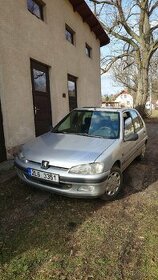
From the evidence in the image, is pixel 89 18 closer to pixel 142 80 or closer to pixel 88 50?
pixel 88 50

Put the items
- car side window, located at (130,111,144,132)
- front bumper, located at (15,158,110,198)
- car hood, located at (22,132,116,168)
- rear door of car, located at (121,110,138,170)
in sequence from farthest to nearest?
car side window, located at (130,111,144,132)
rear door of car, located at (121,110,138,170)
car hood, located at (22,132,116,168)
front bumper, located at (15,158,110,198)

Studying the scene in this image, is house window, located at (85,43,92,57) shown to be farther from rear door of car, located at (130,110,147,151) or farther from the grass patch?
the grass patch

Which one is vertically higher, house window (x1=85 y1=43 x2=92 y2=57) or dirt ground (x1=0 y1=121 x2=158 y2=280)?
house window (x1=85 y1=43 x2=92 y2=57)

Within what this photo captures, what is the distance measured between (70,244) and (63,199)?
124cm

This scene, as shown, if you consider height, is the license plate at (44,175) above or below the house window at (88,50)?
below

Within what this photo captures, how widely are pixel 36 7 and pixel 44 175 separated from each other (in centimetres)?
714

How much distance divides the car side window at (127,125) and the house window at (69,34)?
24.3 ft

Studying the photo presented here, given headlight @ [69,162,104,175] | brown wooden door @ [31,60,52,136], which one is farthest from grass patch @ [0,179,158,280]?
brown wooden door @ [31,60,52,136]

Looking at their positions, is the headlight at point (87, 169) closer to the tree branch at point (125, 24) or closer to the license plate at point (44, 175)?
the license plate at point (44, 175)

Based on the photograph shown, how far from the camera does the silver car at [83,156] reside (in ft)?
12.3

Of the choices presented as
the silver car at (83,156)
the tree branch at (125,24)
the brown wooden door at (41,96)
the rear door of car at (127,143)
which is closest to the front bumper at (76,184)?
the silver car at (83,156)

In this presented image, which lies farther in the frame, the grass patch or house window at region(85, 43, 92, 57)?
house window at region(85, 43, 92, 57)

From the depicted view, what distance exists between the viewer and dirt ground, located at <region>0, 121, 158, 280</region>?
2.59 meters

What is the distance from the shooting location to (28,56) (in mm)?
7660
